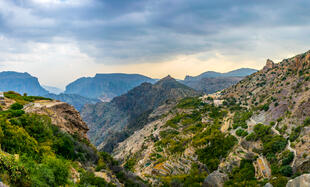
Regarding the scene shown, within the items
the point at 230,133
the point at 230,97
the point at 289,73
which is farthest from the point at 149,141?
the point at 289,73

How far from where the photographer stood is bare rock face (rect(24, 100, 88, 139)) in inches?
998

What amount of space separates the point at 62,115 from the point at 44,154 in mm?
15255

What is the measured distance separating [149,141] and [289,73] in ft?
176

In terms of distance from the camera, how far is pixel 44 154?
15.3m

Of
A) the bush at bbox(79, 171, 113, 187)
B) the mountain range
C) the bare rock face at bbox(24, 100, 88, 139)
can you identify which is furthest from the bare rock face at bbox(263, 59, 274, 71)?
the bush at bbox(79, 171, 113, 187)

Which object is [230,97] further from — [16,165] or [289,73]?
[16,165]

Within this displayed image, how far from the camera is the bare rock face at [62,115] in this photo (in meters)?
25.4

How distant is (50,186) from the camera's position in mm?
11438

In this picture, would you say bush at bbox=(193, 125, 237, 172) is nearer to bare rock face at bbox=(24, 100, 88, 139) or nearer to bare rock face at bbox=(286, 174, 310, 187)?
bare rock face at bbox=(286, 174, 310, 187)

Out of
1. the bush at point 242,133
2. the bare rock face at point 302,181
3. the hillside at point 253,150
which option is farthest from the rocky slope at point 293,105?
the bare rock face at point 302,181

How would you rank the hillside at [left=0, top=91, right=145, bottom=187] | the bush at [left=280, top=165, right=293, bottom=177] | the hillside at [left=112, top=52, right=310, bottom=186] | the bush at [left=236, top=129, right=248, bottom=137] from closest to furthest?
1. the hillside at [left=0, top=91, right=145, bottom=187]
2. the bush at [left=280, top=165, right=293, bottom=177]
3. the hillside at [left=112, top=52, right=310, bottom=186]
4. the bush at [left=236, top=129, right=248, bottom=137]

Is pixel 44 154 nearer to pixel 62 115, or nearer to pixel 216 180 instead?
pixel 62 115

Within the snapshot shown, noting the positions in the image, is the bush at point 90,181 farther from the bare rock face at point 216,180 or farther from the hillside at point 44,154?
the bare rock face at point 216,180

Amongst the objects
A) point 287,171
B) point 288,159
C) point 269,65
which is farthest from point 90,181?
point 269,65
